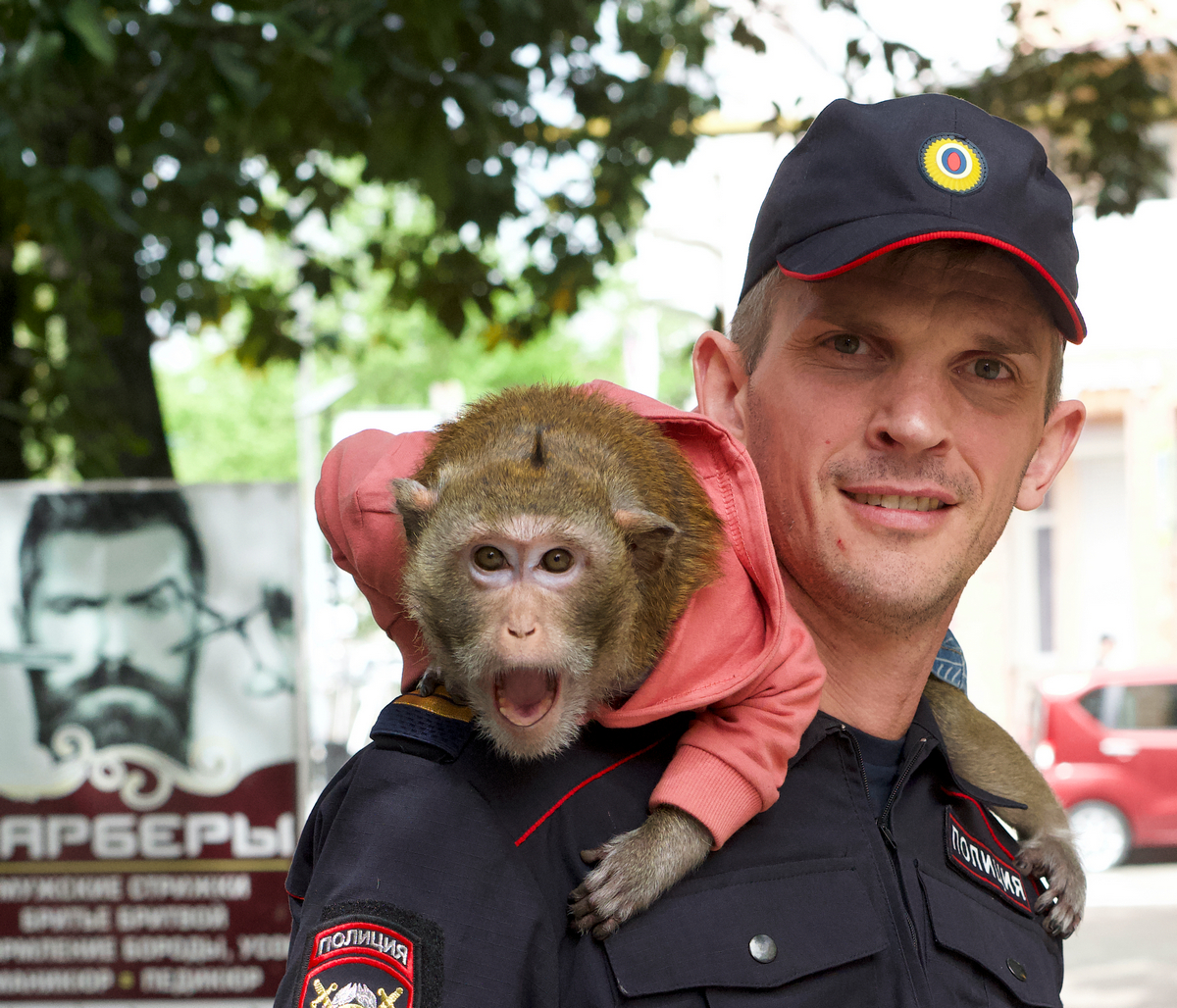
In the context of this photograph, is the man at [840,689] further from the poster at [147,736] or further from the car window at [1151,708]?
the car window at [1151,708]

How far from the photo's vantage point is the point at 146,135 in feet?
16.1

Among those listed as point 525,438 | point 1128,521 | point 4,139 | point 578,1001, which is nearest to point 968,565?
point 525,438

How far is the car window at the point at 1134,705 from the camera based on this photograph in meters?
12.2

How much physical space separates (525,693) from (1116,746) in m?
11.7

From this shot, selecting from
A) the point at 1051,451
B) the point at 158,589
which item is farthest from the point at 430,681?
the point at 158,589

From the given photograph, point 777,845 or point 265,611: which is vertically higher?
point 265,611

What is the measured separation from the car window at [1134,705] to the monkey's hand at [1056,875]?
10.5 m

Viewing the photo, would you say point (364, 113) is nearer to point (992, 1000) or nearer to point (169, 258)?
point (169, 258)

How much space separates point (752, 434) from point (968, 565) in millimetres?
421

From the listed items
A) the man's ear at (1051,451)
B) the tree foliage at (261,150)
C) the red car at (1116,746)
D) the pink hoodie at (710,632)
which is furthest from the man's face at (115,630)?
the red car at (1116,746)

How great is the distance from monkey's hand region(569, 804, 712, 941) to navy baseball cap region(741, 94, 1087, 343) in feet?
2.83

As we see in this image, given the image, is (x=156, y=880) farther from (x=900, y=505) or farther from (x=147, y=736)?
(x=900, y=505)

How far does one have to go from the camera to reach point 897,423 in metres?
2.03

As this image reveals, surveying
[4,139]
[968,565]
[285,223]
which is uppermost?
[285,223]
